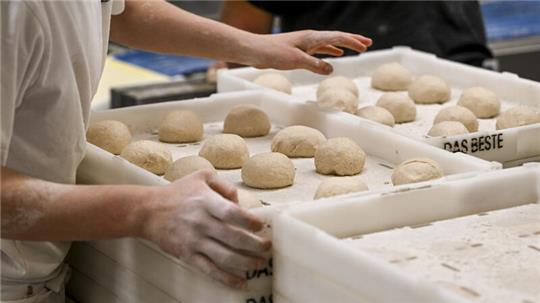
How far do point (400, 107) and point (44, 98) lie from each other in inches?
40.5

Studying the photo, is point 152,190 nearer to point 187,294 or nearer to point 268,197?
point 187,294

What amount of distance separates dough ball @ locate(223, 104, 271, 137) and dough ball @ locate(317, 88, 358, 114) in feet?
0.51

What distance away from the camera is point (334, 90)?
240 centimetres

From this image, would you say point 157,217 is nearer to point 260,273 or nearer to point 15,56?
point 260,273

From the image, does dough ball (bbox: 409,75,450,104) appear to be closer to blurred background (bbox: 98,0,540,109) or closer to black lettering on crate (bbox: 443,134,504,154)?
black lettering on crate (bbox: 443,134,504,154)

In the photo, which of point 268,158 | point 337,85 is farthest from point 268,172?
point 337,85

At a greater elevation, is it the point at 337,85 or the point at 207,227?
the point at 207,227

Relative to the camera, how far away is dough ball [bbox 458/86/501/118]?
2.37 meters

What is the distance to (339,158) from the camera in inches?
76.8

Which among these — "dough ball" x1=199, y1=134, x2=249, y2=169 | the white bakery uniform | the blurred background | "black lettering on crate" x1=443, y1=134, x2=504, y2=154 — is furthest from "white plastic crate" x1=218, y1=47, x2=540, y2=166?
the blurred background

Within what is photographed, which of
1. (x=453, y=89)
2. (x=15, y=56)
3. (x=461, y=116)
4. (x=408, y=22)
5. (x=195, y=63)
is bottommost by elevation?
(x=195, y=63)

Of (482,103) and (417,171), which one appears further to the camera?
(482,103)

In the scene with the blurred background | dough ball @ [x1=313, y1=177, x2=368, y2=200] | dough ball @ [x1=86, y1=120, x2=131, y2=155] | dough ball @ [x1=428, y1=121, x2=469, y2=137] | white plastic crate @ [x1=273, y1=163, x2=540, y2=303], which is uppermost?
white plastic crate @ [x1=273, y1=163, x2=540, y2=303]

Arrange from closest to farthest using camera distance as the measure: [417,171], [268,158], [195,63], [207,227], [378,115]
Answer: [207,227] → [417,171] → [268,158] → [378,115] → [195,63]
